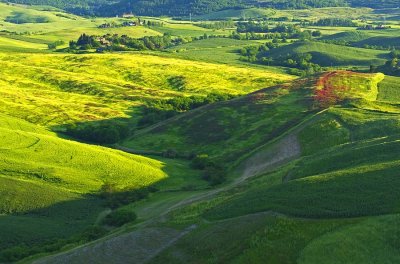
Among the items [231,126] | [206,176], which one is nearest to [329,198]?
[206,176]

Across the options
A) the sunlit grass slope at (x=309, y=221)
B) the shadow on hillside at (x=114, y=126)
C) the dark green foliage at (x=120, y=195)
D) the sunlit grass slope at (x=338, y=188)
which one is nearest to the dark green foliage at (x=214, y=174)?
the dark green foliage at (x=120, y=195)

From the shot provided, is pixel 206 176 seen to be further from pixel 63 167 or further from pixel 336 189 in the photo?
pixel 336 189

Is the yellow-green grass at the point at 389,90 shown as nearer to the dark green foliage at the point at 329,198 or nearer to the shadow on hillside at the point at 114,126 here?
the shadow on hillside at the point at 114,126

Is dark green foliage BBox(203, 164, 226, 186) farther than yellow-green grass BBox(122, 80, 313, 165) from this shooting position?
No

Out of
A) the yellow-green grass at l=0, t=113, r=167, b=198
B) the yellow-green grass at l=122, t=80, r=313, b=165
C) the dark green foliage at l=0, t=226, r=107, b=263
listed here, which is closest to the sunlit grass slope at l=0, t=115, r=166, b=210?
the yellow-green grass at l=0, t=113, r=167, b=198

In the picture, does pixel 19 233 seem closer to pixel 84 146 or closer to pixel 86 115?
pixel 84 146

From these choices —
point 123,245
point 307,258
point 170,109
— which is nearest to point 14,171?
point 123,245

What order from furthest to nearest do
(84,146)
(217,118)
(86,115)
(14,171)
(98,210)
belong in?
(86,115) < (217,118) < (84,146) < (14,171) < (98,210)

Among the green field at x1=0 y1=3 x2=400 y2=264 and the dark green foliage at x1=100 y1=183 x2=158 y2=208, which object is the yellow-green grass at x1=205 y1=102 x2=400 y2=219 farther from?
the dark green foliage at x1=100 y1=183 x2=158 y2=208
